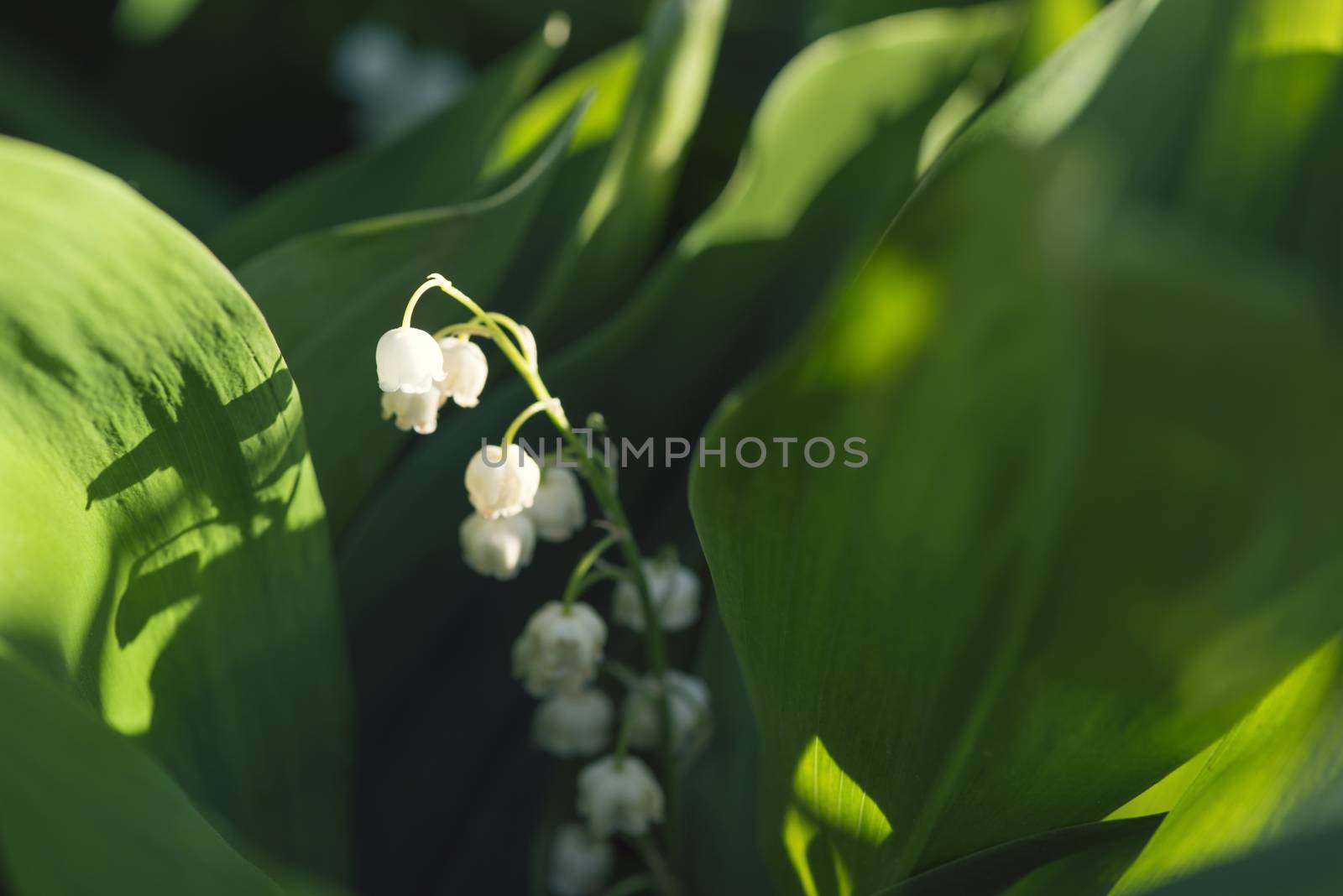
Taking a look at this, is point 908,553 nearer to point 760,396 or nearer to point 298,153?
point 760,396

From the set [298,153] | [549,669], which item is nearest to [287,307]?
[549,669]

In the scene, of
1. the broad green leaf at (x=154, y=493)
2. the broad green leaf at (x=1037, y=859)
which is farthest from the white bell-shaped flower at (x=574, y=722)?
the broad green leaf at (x=1037, y=859)

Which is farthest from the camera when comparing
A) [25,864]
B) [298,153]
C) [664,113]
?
[298,153]

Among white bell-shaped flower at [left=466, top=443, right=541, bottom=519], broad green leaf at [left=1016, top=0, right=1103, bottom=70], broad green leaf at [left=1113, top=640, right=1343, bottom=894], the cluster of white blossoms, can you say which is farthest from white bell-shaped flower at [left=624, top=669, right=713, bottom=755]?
broad green leaf at [left=1016, top=0, right=1103, bottom=70]

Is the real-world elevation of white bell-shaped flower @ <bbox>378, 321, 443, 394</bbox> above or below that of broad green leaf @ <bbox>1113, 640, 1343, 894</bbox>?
above

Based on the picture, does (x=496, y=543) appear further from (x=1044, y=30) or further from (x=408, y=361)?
(x=1044, y=30)

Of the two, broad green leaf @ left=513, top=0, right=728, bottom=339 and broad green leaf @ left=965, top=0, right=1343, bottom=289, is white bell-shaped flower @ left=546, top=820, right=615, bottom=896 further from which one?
broad green leaf @ left=965, top=0, right=1343, bottom=289

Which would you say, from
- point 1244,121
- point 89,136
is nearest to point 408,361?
point 1244,121
